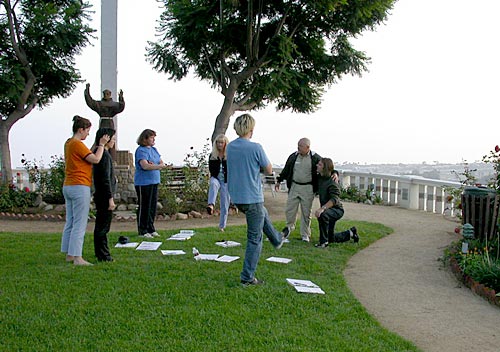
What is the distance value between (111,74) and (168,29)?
2.63 meters

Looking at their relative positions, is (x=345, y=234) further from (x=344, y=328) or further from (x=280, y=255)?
(x=344, y=328)

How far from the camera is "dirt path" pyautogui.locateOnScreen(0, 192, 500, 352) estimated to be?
179 inches

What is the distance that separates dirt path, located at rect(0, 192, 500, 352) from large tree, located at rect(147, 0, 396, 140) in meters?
6.71

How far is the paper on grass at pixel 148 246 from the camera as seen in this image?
24.9 feet

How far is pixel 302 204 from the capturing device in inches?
336

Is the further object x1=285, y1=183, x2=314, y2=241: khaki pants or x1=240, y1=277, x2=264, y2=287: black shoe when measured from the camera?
x1=285, y1=183, x2=314, y2=241: khaki pants

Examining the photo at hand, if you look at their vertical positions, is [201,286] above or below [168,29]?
below

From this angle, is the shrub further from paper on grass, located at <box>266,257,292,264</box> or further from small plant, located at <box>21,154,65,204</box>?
paper on grass, located at <box>266,257,292,264</box>

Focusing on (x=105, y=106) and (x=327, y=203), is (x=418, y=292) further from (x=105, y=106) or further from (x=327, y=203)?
(x=105, y=106)

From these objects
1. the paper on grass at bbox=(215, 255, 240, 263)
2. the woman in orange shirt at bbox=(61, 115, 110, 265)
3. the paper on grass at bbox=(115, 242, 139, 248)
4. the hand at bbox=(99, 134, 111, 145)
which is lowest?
the paper on grass at bbox=(215, 255, 240, 263)

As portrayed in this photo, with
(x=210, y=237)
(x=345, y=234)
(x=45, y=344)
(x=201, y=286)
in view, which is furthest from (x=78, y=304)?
(x=345, y=234)

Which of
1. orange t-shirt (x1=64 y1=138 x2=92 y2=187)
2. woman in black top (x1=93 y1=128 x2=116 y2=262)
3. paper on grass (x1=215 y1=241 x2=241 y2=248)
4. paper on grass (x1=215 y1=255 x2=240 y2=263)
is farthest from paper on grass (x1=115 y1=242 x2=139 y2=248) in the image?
orange t-shirt (x1=64 y1=138 x2=92 y2=187)

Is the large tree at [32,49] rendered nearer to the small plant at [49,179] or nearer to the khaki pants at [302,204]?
the small plant at [49,179]

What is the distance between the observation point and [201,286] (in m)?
5.48
